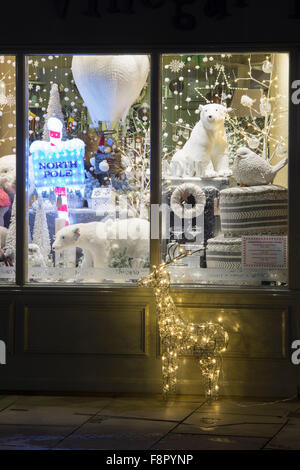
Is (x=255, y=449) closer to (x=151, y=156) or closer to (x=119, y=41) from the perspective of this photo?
(x=151, y=156)

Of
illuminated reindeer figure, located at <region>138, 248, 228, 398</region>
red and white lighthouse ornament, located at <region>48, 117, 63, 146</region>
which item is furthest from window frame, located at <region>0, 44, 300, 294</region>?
illuminated reindeer figure, located at <region>138, 248, 228, 398</region>

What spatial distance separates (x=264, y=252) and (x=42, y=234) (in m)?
2.06

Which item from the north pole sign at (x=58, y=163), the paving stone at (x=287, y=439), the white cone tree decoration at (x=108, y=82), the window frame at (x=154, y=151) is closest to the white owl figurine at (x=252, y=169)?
the window frame at (x=154, y=151)

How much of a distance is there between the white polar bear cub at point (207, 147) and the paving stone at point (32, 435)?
2.69m

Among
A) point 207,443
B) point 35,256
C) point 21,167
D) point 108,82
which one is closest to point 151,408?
point 207,443

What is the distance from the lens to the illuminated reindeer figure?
21.0 feet

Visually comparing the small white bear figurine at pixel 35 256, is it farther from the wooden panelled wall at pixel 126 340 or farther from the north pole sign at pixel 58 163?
the north pole sign at pixel 58 163

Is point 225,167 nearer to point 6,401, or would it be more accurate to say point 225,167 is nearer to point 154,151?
point 154,151

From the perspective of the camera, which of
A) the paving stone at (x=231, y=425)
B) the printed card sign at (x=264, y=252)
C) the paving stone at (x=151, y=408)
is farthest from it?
the printed card sign at (x=264, y=252)

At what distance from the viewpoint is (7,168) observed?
7.18m

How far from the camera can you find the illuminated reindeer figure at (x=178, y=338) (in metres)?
6.41

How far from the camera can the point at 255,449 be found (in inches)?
203

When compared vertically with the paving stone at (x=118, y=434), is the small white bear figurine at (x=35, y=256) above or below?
above
